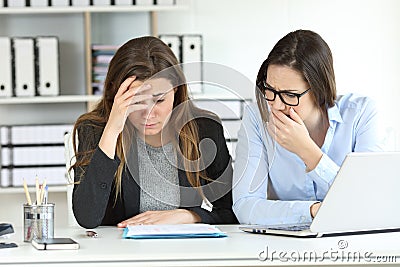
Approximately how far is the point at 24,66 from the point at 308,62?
1.81 m

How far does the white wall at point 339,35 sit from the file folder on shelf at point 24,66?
2.91ft

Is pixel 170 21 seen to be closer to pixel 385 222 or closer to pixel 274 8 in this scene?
pixel 274 8

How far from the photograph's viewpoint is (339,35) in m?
3.81

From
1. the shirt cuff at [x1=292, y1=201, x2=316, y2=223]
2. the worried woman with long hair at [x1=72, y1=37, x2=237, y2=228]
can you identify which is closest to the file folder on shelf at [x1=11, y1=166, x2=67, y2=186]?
the worried woman with long hair at [x1=72, y1=37, x2=237, y2=228]

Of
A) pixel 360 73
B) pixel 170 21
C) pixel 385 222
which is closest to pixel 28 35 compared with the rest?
pixel 170 21

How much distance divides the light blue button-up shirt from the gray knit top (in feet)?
0.57

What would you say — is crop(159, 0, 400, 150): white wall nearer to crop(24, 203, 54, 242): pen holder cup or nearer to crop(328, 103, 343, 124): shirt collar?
crop(328, 103, 343, 124): shirt collar

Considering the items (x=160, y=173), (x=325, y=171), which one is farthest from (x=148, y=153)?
(x=325, y=171)

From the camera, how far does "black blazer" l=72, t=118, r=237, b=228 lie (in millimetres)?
1998

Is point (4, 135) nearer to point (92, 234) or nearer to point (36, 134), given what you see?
point (36, 134)

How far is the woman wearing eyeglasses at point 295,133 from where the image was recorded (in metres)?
1.98

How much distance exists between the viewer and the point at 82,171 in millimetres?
2102

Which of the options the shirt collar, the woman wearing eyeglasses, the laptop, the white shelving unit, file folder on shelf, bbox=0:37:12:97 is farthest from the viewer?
the white shelving unit

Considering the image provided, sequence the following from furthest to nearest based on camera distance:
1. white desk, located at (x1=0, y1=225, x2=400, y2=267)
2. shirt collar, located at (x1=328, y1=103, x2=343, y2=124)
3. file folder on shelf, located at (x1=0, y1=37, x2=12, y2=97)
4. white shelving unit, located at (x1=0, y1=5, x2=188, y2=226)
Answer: white shelving unit, located at (x1=0, y1=5, x2=188, y2=226), file folder on shelf, located at (x1=0, y1=37, x2=12, y2=97), shirt collar, located at (x1=328, y1=103, x2=343, y2=124), white desk, located at (x1=0, y1=225, x2=400, y2=267)
